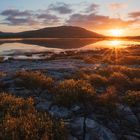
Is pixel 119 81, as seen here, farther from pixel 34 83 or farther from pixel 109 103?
pixel 34 83

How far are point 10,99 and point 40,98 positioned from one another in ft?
5.34

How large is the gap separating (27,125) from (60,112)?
88.2 inches

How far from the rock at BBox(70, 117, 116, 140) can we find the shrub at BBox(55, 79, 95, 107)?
1.49 metres

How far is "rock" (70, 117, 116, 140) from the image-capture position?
905 centimetres

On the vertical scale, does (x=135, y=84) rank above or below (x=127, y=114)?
above

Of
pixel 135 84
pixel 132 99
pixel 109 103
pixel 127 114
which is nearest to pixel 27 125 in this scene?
pixel 109 103

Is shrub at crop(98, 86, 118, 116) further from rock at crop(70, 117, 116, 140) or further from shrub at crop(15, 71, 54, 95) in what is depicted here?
shrub at crop(15, 71, 54, 95)

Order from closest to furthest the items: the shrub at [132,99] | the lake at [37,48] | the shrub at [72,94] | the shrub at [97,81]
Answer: the shrub at [72,94], the shrub at [132,99], the shrub at [97,81], the lake at [37,48]

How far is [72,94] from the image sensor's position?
38.1 feet

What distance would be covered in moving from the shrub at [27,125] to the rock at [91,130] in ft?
1.77

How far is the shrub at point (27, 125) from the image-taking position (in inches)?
322

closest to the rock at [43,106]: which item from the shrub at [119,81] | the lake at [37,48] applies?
the shrub at [119,81]

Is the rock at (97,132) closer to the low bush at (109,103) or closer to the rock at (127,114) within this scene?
the low bush at (109,103)

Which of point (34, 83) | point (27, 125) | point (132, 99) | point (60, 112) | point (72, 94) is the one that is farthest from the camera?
point (34, 83)
